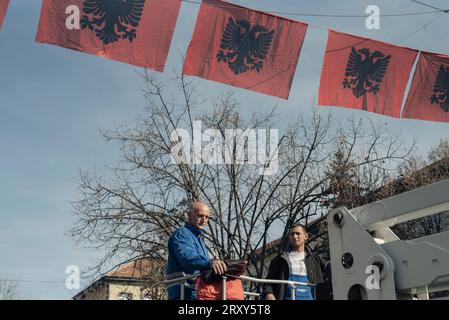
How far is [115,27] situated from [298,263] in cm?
490

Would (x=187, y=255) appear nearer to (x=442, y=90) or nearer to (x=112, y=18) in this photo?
(x=112, y=18)

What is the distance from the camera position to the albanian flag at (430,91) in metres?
9.38

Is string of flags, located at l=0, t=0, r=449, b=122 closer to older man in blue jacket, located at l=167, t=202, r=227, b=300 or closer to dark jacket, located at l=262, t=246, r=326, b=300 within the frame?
older man in blue jacket, located at l=167, t=202, r=227, b=300

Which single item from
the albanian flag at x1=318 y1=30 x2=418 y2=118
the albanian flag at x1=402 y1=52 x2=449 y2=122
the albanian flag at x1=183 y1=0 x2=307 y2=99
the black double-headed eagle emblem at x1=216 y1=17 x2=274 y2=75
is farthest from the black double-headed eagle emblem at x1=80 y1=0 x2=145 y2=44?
the albanian flag at x1=402 y1=52 x2=449 y2=122

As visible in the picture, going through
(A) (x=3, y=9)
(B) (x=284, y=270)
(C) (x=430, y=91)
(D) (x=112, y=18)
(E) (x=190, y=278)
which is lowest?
(E) (x=190, y=278)

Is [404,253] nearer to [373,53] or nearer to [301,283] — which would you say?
[301,283]

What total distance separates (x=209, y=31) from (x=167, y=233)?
7895mm

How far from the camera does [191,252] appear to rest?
3994 millimetres

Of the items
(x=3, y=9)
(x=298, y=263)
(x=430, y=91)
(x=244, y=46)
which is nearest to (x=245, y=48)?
(x=244, y=46)

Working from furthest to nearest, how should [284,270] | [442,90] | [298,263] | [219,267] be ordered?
[442,90] < [298,263] < [284,270] < [219,267]

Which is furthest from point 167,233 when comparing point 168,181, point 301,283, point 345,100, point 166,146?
point 301,283

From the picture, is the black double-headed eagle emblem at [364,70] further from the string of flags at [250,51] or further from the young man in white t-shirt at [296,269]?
the young man in white t-shirt at [296,269]

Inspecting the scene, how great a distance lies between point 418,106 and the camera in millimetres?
9523

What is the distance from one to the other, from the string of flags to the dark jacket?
14.2ft
